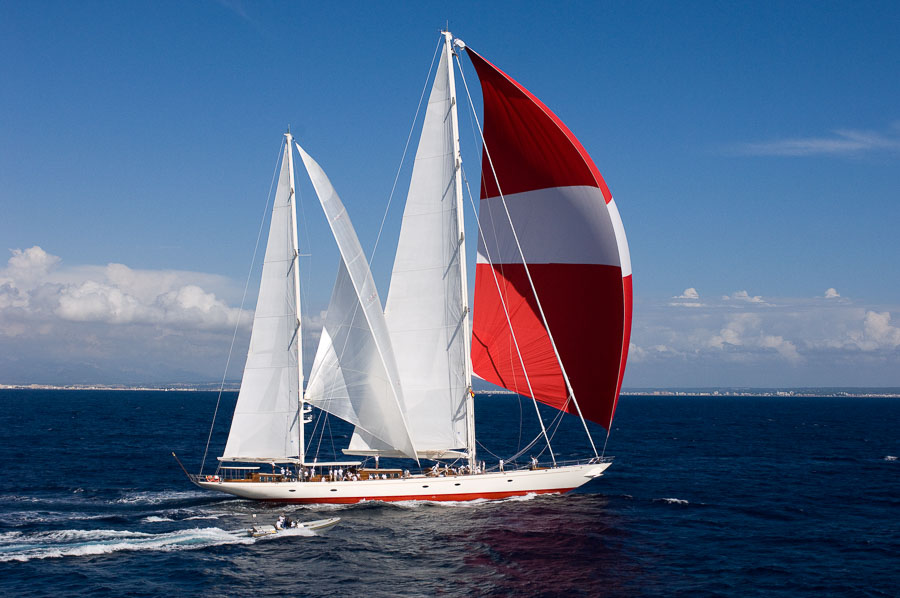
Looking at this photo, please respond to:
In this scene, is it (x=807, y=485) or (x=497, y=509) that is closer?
(x=497, y=509)

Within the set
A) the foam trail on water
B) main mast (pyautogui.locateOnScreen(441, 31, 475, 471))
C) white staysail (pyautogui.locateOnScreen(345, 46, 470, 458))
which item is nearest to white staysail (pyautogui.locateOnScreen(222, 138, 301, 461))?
white staysail (pyautogui.locateOnScreen(345, 46, 470, 458))

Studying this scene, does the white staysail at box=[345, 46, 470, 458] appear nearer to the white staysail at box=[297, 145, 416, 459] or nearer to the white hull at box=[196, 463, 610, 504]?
the white staysail at box=[297, 145, 416, 459]

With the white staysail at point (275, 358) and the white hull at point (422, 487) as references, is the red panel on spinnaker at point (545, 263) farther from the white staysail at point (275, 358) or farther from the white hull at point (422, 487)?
the white staysail at point (275, 358)

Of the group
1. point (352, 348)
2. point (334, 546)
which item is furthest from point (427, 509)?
point (352, 348)

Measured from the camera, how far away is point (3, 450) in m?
56.6

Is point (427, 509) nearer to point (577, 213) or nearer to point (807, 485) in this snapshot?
point (577, 213)

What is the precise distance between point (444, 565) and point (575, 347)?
1232 cm

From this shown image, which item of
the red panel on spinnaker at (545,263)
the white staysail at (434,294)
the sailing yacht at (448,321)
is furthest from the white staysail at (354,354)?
the red panel on spinnaker at (545,263)

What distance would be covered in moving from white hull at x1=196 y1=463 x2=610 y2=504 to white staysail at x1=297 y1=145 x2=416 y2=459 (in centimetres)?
159

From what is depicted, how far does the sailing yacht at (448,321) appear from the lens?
32.2 m

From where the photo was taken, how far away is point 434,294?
32844mm

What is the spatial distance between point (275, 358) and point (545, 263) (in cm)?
1316

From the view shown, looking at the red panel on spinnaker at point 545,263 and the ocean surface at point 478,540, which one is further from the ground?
the red panel on spinnaker at point 545,263

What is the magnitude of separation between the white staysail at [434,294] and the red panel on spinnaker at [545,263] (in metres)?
1.99
